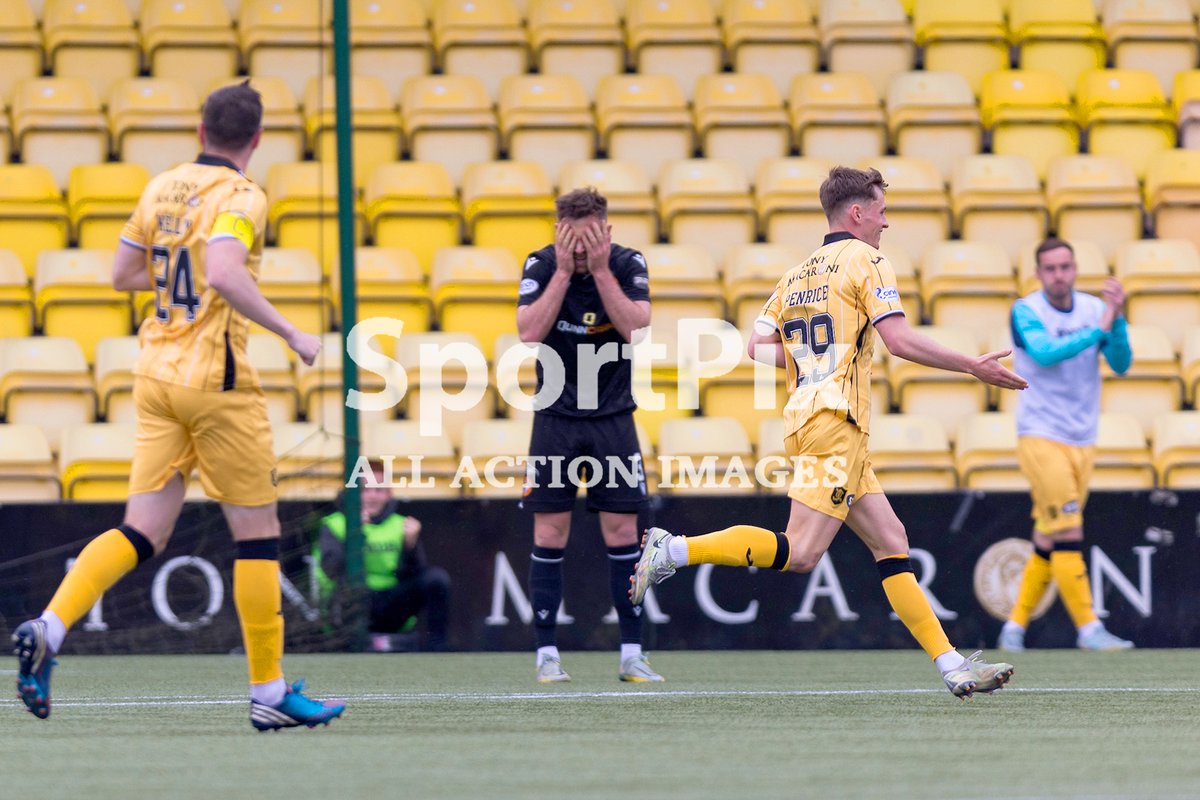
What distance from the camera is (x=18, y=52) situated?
1293 centimetres

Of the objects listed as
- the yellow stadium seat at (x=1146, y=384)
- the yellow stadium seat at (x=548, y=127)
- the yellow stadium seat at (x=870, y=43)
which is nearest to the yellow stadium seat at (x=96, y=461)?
the yellow stadium seat at (x=548, y=127)

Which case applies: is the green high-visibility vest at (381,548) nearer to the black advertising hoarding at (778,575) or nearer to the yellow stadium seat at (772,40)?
the black advertising hoarding at (778,575)

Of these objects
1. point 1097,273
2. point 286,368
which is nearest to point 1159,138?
point 1097,273

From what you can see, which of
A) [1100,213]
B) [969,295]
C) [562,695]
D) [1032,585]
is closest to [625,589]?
[562,695]

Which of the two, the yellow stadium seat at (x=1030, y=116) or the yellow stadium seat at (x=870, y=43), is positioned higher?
the yellow stadium seat at (x=870, y=43)

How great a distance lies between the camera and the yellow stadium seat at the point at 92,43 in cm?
1285

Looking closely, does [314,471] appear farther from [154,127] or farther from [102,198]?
[154,127]

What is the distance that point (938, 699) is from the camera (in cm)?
614

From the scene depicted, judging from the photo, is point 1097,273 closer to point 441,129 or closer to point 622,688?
point 441,129

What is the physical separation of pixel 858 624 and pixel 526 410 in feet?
8.03

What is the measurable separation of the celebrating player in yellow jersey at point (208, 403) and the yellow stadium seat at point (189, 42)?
7983mm

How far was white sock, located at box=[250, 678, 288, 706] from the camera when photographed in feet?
16.4

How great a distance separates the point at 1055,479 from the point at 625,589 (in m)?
2.73

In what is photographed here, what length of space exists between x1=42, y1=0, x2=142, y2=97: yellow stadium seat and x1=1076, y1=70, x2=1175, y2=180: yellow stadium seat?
23.5ft
